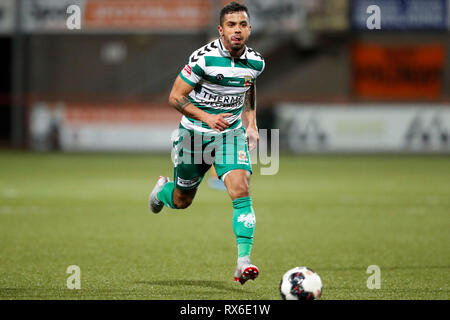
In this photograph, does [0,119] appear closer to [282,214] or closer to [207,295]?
[282,214]

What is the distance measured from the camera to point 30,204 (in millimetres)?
12633

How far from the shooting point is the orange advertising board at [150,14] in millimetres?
29094

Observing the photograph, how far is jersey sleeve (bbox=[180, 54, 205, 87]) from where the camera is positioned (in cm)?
651

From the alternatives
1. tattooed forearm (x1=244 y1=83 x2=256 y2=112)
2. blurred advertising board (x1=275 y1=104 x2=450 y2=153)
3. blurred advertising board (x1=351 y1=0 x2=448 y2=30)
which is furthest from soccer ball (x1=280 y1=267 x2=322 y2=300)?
blurred advertising board (x1=351 y1=0 x2=448 y2=30)

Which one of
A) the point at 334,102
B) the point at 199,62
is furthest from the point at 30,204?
the point at 334,102

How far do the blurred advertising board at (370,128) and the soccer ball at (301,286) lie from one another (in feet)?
64.6

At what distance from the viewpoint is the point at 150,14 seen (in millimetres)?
29141

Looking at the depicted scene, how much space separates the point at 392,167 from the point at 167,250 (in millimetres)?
13232

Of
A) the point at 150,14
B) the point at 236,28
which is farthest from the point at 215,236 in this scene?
the point at 150,14

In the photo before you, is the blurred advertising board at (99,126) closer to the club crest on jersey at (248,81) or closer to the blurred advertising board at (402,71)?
the blurred advertising board at (402,71)

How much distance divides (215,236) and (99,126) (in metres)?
17.5

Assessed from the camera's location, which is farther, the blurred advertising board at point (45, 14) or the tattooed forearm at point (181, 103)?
the blurred advertising board at point (45, 14)

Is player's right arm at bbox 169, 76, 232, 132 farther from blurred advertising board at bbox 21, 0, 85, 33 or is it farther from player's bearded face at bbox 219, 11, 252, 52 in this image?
blurred advertising board at bbox 21, 0, 85, 33

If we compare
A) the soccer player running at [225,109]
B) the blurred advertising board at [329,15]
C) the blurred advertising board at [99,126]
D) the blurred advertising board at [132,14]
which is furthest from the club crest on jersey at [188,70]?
the blurred advertising board at [132,14]
